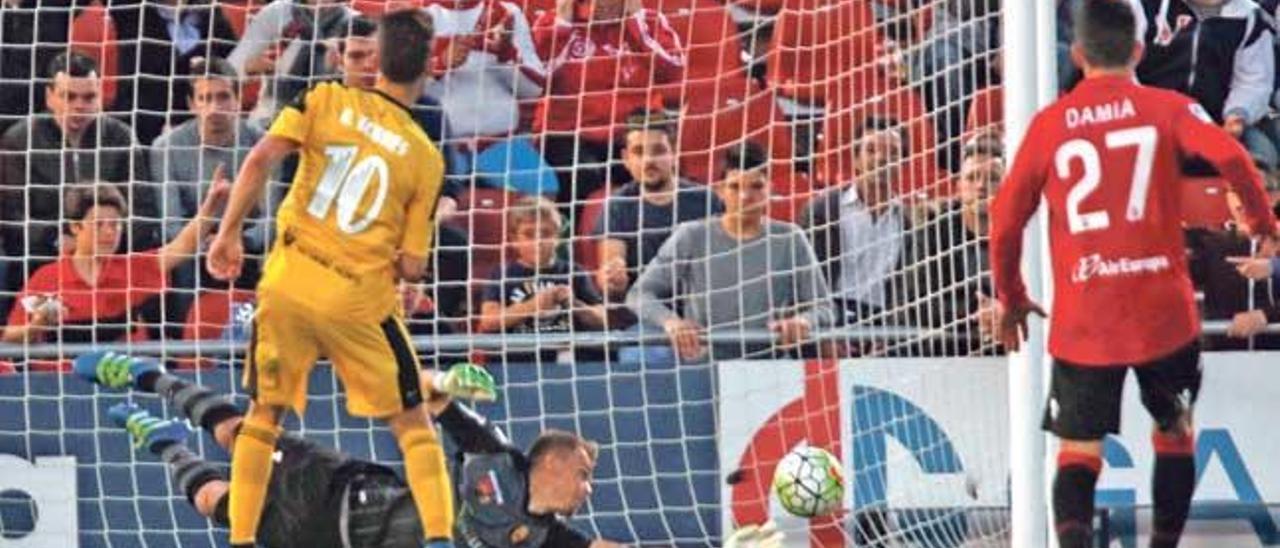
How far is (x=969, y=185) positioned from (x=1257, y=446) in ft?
5.36

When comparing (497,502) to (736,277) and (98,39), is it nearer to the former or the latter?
(736,277)

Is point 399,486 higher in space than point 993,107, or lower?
lower

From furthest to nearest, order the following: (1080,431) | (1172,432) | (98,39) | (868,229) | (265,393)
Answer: (98,39) → (868,229) → (265,393) → (1172,432) → (1080,431)

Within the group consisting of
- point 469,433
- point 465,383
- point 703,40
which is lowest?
point 469,433

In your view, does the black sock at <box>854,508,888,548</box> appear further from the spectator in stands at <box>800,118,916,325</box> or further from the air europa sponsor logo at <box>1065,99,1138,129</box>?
the air europa sponsor logo at <box>1065,99,1138,129</box>

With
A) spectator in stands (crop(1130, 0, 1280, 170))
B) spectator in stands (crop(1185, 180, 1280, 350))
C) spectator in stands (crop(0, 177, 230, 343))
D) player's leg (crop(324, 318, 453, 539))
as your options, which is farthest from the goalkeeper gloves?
spectator in stands (crop(1130, 0, 1280, 170))

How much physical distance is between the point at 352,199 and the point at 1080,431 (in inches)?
99.0

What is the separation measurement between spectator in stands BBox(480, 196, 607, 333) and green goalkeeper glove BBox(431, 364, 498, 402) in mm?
1270

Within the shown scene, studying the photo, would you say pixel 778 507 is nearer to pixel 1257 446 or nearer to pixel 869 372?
pixel 869 372

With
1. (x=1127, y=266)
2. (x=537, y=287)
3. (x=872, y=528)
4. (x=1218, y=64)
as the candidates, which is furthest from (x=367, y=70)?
(x=1127, y=266)

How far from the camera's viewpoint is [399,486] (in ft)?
40.4

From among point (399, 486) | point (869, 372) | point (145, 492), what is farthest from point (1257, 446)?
point (145, 492)

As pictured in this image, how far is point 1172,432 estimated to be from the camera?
35.1 feet

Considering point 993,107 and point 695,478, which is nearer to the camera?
point 993,107
